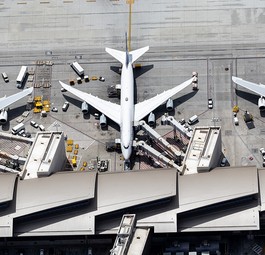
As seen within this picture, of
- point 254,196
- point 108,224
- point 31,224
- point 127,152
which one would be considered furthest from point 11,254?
point 254,196

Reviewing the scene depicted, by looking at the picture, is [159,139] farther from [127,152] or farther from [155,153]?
[127,152]

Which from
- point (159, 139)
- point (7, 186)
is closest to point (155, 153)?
point (159, 139)

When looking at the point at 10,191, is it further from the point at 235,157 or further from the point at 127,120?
the point at 235,157

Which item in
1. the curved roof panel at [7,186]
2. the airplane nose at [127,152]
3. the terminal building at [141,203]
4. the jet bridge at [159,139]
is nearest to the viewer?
the terminal building at [141,203]

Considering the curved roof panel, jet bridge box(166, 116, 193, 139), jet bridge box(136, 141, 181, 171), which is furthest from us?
jet bridge box(166, 116, 193, 139)

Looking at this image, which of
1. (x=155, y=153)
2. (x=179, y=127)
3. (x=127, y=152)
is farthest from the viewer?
(x=179, y=127)

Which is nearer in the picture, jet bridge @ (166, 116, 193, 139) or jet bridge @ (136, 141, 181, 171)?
jet bridge @ (136, 141, 181, 171)

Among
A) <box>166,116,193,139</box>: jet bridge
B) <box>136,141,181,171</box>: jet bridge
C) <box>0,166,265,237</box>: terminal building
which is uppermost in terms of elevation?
<box>166,116,193,139</box>: jet bridge

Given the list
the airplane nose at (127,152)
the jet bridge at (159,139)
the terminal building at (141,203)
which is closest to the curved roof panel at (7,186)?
the terminal building at (141,203)

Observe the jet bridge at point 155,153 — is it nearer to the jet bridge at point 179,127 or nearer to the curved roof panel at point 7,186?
the jet bridge at point 179,127

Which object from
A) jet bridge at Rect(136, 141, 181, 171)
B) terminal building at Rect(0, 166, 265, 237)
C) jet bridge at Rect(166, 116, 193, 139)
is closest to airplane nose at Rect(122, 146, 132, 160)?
jet bridge at Rect(136, 141, 181, 171)

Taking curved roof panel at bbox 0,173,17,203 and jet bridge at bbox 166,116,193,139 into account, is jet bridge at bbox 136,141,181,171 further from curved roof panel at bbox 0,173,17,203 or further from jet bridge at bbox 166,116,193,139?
curved roof panel at bbox 0,173,17,203

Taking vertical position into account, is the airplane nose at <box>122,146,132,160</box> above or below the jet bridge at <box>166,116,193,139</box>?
below
